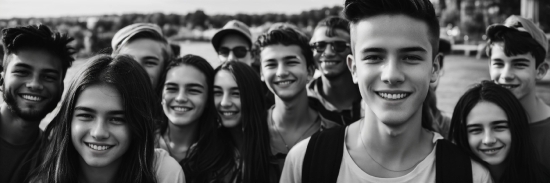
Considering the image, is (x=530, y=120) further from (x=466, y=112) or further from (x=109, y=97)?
(x=109, y=97)

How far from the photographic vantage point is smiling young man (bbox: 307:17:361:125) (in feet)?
15.4

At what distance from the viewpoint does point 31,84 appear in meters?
3.53

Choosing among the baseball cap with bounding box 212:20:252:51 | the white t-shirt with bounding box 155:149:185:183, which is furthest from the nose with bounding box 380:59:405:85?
the baseball cap with bounding box 212:20:252:51

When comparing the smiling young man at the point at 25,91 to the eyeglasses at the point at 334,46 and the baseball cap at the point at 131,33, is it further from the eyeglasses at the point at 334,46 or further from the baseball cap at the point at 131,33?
the eyeglasses at the point at 334,46

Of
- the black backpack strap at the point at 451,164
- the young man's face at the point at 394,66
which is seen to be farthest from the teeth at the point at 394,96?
the black backpack strap at the point at 451,164

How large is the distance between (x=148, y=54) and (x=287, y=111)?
178cm

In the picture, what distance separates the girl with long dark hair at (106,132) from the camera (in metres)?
2.94

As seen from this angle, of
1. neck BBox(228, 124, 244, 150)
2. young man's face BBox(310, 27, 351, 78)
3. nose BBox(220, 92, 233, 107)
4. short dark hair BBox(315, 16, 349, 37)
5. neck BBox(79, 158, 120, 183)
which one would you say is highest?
short dark hair BBox(315, 16, 349, 37)

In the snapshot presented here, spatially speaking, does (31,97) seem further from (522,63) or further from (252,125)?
(522,63)

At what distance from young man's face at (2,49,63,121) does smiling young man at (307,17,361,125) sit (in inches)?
95.2

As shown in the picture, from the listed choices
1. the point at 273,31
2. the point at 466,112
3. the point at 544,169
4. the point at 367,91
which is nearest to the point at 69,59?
the point at 273,31

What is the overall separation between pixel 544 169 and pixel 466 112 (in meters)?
0.71

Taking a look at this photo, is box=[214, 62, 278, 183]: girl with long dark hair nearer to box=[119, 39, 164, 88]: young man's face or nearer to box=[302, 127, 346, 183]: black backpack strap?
box=[119, 39, 164, 88]: young man's face

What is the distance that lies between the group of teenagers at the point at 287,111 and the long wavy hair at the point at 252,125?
0.04 ft
